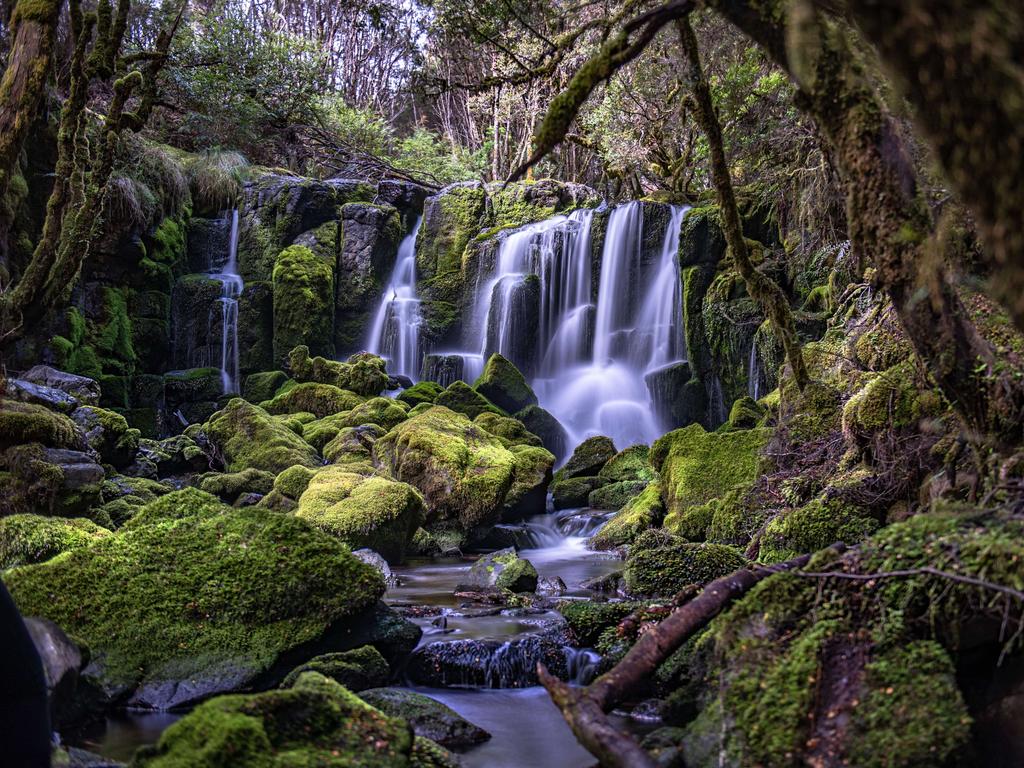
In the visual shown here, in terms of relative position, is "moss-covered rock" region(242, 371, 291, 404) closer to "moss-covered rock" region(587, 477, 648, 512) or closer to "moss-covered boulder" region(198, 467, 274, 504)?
"moss-covered boulder" region(198, 467, 274, 504)

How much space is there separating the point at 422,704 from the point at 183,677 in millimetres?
1335

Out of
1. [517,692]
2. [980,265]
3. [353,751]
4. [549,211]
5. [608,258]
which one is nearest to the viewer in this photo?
[353,751]

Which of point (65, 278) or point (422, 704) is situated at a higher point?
point (65, 278)

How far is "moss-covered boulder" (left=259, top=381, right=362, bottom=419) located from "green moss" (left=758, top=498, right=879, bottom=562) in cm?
1176

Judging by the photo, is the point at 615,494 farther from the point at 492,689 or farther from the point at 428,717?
the point at 428,717

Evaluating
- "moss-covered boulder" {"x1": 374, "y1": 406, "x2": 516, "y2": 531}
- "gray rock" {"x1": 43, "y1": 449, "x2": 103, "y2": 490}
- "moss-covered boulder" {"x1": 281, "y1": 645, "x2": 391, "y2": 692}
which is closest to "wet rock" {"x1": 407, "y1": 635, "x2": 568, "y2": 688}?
"moss-covered boulder" {"x1": 281, "y1": 645, "x2": 391, "y2": 692}

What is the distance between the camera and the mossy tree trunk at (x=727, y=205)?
16.6 feet

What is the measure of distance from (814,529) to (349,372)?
43.4 feet

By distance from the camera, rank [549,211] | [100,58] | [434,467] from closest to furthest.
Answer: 1. [100,58]
2. [434,467]
3. [549,211]

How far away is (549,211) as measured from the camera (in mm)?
22078

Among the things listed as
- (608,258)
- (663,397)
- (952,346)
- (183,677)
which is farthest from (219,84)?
(952,346)

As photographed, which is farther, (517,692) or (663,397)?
(663,397)

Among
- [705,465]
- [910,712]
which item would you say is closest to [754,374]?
[705,465]

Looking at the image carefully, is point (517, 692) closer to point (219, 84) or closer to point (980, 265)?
point (980, 265)
